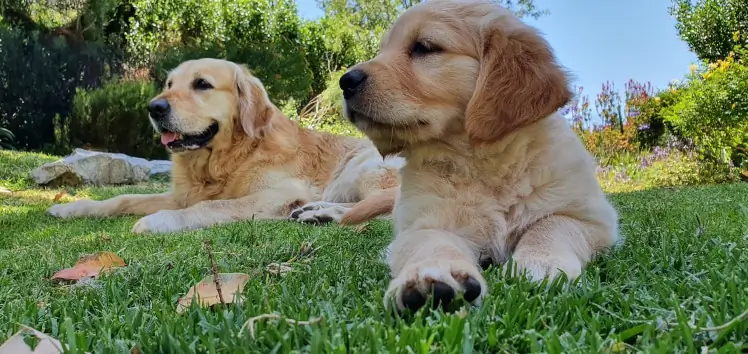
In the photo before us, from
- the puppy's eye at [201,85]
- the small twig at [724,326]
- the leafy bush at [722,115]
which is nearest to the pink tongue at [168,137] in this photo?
the puppy's eye at [201,85]

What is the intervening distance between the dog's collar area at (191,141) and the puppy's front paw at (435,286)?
3.58 metres

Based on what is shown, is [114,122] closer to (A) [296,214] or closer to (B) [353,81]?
(A) [296,214]

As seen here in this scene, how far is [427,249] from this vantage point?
1538 millimetres

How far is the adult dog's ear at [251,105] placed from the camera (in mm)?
4770

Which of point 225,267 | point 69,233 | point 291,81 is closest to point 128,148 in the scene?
point 291,81

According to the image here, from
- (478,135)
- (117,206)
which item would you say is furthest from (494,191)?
(117,206)

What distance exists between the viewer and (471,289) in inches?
48.9

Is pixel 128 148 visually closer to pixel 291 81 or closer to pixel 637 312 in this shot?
pixel 291 81

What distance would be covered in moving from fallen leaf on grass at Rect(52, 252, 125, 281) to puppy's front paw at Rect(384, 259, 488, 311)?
1.13 metres

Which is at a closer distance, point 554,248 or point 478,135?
point 554,248

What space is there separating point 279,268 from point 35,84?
428 inches

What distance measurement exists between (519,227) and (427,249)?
460mm

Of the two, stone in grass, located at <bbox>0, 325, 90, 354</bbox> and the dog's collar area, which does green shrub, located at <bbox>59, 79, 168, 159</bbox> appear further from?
stone in grass, located at <bbox>0, 325, 90, 354</bbox>

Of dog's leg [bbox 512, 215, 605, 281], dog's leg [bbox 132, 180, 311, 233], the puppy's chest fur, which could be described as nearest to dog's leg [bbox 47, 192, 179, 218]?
dog's leg [bbox 132, 180, 311, 233]
